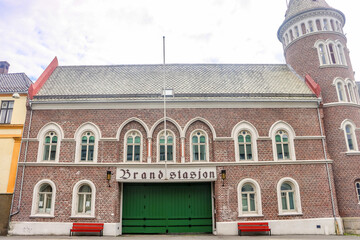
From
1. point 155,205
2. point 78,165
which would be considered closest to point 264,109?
point 155,205

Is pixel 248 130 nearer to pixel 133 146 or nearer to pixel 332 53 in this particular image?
pixel 133 146

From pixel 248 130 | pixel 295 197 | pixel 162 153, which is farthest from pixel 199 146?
pixel 295 197

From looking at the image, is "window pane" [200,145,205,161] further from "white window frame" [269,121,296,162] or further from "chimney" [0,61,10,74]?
"chimney" [0,61,10,74]

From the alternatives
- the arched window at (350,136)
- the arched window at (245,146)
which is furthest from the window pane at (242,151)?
the arched window at (350,136)

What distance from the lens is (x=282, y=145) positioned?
1557 cm

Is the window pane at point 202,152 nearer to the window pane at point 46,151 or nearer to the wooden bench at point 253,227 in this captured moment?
the wooden bench at point 253,227

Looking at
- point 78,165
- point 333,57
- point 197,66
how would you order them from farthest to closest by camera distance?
point 197,66 → point 333,57 → point 78,165

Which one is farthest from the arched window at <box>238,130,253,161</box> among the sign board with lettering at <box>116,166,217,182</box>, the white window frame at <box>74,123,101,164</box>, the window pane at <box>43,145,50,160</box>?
the window pane at <box>43,145,50,160</box>

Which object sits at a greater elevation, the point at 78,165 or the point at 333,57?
the point at 333,57

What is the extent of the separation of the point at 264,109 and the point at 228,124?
2.64 metres

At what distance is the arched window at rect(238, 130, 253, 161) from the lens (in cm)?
1540

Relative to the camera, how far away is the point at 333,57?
58.8 feet

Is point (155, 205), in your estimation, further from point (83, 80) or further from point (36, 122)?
point (83, 80)

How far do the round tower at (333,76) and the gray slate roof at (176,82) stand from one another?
1.38m
